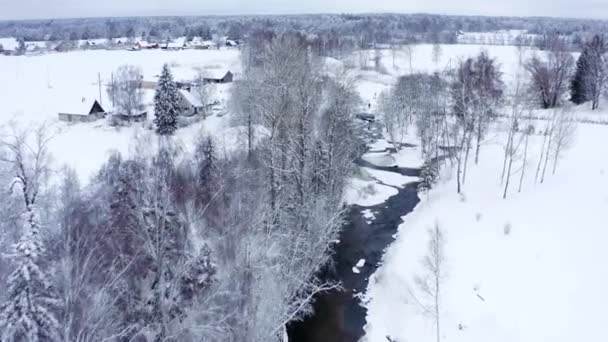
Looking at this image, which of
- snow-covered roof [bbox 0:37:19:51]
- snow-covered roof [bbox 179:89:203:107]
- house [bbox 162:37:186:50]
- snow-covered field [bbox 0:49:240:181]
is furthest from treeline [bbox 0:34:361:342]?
snow-covered roof [bbox 0:37:19:51]

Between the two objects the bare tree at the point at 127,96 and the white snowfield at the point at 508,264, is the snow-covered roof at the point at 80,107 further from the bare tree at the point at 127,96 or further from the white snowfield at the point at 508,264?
the white snowfield at the point at 508,264

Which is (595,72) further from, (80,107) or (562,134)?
(80,107)

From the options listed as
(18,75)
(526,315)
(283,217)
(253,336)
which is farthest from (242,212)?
(18,75)

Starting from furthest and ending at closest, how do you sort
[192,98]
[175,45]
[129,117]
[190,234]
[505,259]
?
[175,45] < [192,98] < [129,117] < [505,259] < [190,234]

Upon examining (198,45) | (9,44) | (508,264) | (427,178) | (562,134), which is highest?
(198,45)

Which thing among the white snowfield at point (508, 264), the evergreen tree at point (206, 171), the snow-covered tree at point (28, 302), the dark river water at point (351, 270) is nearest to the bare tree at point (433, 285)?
the white snowfield at point (508, 264)

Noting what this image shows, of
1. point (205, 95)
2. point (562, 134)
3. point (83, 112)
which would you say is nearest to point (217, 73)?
point (205, 95)
